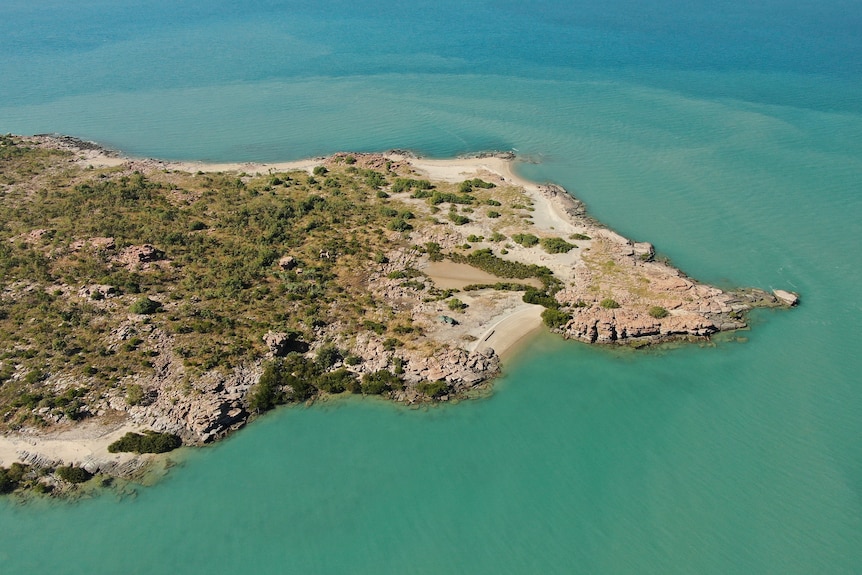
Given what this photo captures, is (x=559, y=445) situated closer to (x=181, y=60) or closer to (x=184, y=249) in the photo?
(x=184, y=249)

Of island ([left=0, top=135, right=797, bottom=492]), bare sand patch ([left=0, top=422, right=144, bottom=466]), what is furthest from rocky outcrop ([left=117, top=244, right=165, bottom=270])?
bare sand patch ([left=0, top=422, right=144, bottom=466])

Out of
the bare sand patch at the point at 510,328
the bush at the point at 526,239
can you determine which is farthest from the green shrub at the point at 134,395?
the bush at the point at 526,239

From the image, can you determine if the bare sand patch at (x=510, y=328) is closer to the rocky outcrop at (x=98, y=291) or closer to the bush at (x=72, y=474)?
the bush at (x=72, y=474)

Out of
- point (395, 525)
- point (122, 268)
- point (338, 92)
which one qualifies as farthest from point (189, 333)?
point (338, 92)

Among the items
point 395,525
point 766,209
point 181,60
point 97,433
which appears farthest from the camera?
point 181,60

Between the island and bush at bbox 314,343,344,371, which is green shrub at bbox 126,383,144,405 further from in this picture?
bush at bbox 314,343,344,371
